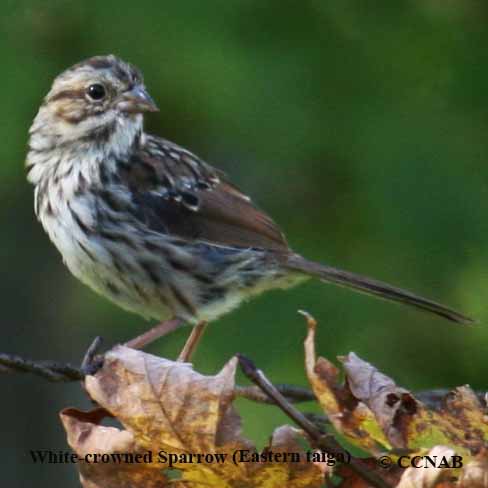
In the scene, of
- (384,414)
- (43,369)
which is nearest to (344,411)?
(384,414)

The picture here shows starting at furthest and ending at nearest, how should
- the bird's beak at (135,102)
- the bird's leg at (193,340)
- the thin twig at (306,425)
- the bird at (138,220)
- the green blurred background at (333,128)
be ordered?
the green blurred background at (333,128)
the bird's leg at (193,340)
the bird's beak at (135,102)
the bird at (138,220)
the thin twig at (306,425)

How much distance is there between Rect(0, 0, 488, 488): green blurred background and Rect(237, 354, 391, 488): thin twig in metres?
3.36

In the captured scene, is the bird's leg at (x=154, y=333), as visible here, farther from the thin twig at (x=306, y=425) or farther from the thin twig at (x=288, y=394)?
the thin twig at (x=306, y=425)

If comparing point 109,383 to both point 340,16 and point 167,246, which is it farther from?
point 340,16

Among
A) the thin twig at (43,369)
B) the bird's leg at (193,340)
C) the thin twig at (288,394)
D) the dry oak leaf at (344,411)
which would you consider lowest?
the bird's leg at (193,340)

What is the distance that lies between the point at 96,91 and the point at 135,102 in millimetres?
199

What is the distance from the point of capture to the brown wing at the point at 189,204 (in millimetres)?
5520

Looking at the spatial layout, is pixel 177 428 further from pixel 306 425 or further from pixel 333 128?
pixel 333 128

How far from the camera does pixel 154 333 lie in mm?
5242

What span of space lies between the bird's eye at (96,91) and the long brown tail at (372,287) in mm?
1022

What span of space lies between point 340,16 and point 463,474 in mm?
4470

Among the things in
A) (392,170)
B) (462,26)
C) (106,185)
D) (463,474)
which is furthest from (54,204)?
(463,474)

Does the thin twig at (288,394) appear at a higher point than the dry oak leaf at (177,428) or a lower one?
lower

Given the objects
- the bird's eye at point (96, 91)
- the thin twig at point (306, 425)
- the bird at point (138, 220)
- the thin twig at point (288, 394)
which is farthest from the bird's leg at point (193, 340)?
the thin twig at point (306, 425)
